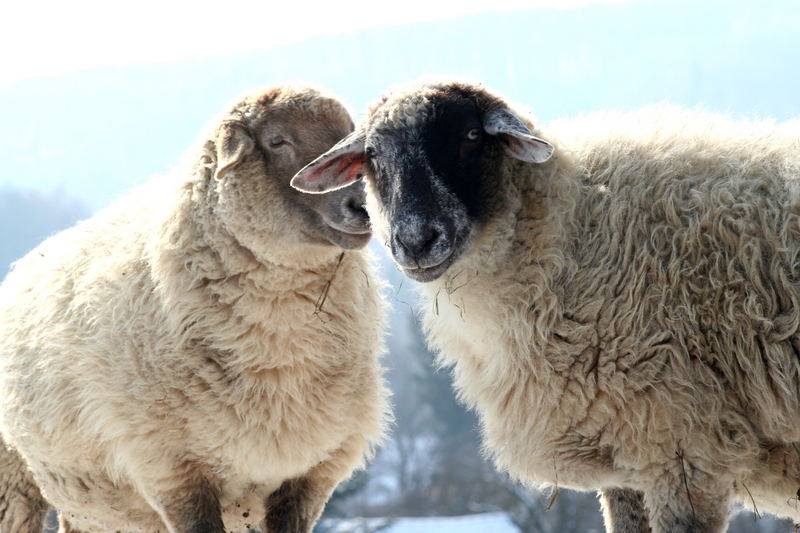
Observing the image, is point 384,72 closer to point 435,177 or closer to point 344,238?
point 344,238

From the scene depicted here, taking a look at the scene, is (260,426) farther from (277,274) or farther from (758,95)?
(758,95)

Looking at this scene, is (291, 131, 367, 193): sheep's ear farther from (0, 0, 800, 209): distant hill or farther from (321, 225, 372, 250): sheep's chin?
(0, 0, 800, 209): distant hill

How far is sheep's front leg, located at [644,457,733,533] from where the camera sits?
130 inches

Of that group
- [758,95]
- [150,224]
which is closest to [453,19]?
[758,95]

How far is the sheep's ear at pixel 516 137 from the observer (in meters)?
3.47

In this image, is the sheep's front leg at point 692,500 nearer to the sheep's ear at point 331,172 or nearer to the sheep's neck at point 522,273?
the sheep's neck at point 522,273

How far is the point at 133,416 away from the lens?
4.33 m

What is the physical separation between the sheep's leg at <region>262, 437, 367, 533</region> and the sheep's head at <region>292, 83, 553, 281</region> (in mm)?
1454

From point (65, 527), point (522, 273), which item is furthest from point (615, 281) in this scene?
point (65, 527)

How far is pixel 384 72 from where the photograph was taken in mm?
155125

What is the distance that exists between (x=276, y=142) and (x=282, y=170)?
147 mm

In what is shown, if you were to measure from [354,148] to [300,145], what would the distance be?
661 mm

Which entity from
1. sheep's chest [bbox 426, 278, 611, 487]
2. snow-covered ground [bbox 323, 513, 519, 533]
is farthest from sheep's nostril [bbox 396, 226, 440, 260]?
snow-covered ground [bbox 323, 513, 519, 533]

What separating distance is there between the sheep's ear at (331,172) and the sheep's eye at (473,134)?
52cm
